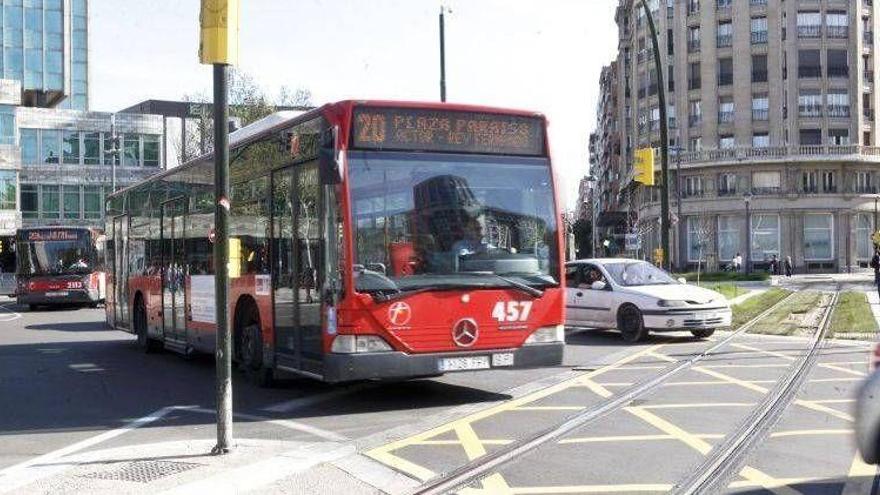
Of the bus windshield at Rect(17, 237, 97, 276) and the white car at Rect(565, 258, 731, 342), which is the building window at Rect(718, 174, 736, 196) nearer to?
the bus windshield at Rect(17, 237, 97, 276)

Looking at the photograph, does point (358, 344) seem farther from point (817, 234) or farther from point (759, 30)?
point (759, 30)

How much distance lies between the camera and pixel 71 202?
2803 inches

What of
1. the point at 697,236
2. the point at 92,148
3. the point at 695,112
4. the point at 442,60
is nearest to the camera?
the point at 442,60

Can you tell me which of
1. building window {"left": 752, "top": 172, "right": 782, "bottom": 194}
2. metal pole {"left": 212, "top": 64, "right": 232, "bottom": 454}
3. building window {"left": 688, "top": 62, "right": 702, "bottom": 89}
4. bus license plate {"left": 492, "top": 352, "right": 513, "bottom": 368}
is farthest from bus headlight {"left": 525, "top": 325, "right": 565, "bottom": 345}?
building window {"left": 688, "top": 62, "right": 702, "bottom": 89}

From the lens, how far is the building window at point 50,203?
230 ft

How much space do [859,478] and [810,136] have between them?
222 ft

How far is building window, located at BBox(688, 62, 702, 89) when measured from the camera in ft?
238

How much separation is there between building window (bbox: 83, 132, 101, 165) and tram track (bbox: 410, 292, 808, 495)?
217 feet

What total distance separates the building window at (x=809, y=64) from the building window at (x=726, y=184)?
8.68 metres

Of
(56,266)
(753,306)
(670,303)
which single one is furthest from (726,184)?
(670,303)

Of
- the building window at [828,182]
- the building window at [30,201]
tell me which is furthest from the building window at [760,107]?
the building window at [30,201]

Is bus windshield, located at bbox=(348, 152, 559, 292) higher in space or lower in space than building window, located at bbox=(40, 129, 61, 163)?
lower

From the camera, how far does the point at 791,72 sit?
226 feet

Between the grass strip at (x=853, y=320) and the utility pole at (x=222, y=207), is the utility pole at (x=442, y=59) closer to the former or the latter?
the grass strip at (x=853, y=320)
